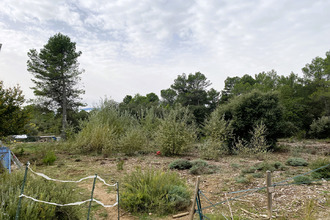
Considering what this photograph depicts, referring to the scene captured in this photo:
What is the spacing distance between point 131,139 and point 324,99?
23838mm

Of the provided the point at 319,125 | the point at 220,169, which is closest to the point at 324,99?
the point at 319,125

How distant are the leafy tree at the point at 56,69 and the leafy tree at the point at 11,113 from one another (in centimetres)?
1388

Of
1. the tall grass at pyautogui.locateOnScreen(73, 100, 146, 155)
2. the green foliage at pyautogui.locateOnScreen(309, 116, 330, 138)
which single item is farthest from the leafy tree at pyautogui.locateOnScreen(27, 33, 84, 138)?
the green foliage at pyautogui.locateOnScreen(309, 116, 330, 138)

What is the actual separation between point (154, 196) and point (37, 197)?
1697 mm

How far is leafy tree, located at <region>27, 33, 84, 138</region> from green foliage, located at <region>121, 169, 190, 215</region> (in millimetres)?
19232

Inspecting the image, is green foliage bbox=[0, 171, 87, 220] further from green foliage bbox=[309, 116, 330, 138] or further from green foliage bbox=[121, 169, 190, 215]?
green foliage bbox=[309, 116, 330, 138]

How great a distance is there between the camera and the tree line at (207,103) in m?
10.0

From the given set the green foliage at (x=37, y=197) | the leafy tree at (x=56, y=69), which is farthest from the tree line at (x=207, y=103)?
the green foliage at (x=37, y=197)

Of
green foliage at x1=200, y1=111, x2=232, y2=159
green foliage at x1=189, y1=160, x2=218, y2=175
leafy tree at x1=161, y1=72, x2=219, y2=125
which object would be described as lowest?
green foliage at x1=189, y1=160, x2=218, y2=175

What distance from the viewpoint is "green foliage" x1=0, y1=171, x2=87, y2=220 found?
2127 millimetres

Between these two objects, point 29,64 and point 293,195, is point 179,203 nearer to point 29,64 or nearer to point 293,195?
point 293,195

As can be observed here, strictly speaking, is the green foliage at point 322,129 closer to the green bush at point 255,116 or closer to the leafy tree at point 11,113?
the green bush at point 255,116

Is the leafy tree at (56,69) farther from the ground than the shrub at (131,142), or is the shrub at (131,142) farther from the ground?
the leafy tree at (56,69)

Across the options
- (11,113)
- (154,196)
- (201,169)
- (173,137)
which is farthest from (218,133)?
(11,113)
